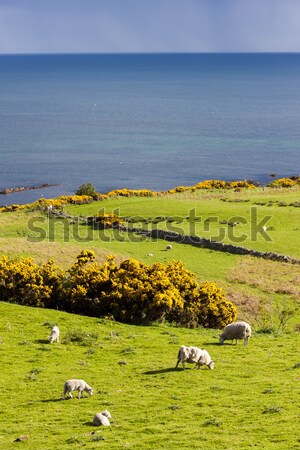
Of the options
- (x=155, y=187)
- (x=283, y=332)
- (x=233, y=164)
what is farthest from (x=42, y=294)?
(x=233, y=164)

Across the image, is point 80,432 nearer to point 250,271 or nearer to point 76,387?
point 76,387

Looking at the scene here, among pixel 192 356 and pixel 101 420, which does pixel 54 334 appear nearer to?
pixel 192 356

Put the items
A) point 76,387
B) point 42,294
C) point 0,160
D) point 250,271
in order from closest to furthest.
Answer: point 76,387 → point 42,294 → point 250,271 → point 0,160

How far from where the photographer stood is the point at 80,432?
71.2 ft

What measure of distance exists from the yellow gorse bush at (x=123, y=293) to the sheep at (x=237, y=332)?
6235 mm

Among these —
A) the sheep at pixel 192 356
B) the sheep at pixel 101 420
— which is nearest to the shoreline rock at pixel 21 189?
the sheep at pixel 192 356

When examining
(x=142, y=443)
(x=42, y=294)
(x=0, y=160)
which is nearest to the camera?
(x=142, y=443)

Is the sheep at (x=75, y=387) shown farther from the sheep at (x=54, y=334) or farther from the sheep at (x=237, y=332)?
the sheep at (x=237, y=332)

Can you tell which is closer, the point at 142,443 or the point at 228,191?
the point at 142,443

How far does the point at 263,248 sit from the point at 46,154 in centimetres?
11524

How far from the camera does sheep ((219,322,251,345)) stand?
108 ft

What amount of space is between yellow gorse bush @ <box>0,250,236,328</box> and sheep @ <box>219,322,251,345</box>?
20.5 feet

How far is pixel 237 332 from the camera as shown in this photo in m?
33.0

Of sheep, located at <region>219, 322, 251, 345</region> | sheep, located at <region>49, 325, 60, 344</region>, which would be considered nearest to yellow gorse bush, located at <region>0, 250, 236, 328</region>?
sheep, located at <region>219, 322, 251, 345</region>
